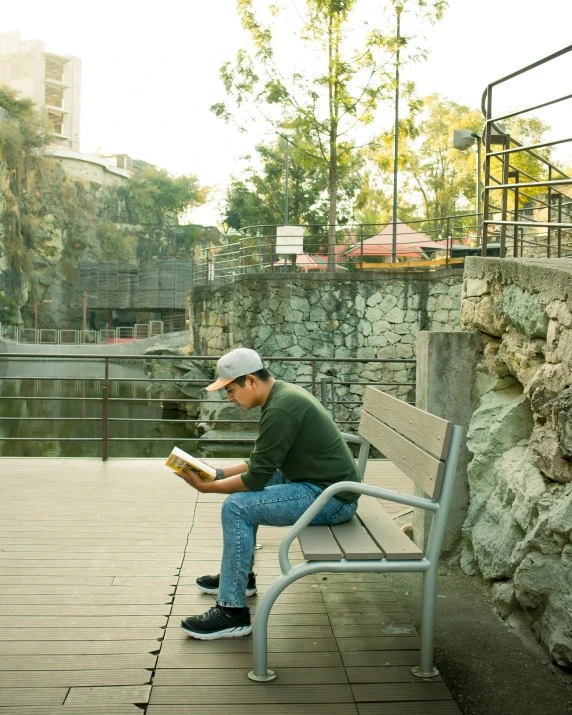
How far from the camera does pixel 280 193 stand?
40.2m

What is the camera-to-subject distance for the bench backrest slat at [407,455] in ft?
10.6

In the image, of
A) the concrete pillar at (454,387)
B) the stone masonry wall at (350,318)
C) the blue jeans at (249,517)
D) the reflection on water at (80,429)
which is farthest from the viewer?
the reflection on water at (80,429)

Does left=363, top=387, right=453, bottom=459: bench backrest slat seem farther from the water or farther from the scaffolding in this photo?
the scaffolding

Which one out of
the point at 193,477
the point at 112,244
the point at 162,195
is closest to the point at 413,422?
the point at 193,477

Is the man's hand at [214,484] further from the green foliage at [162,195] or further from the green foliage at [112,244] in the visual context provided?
the green foliage at [162,195]

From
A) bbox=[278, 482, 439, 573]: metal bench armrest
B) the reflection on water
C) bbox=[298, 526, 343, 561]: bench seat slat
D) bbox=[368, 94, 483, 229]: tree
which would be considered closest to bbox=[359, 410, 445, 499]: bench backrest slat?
bbox=[278, 482, 439, 573]: metal bench armrest

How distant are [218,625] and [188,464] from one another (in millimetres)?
706

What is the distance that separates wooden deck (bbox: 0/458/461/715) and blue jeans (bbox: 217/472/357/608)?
274mm

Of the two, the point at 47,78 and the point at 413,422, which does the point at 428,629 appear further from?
the point at 47,78

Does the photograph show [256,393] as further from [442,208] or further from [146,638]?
[442,208]

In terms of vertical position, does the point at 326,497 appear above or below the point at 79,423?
above

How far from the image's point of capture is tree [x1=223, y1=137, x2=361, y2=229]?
38.3 meters

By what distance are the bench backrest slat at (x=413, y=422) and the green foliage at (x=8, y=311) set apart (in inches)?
2078

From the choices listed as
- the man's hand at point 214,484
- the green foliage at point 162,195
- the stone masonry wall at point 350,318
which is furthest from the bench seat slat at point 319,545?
the green foliage at point 162,195
